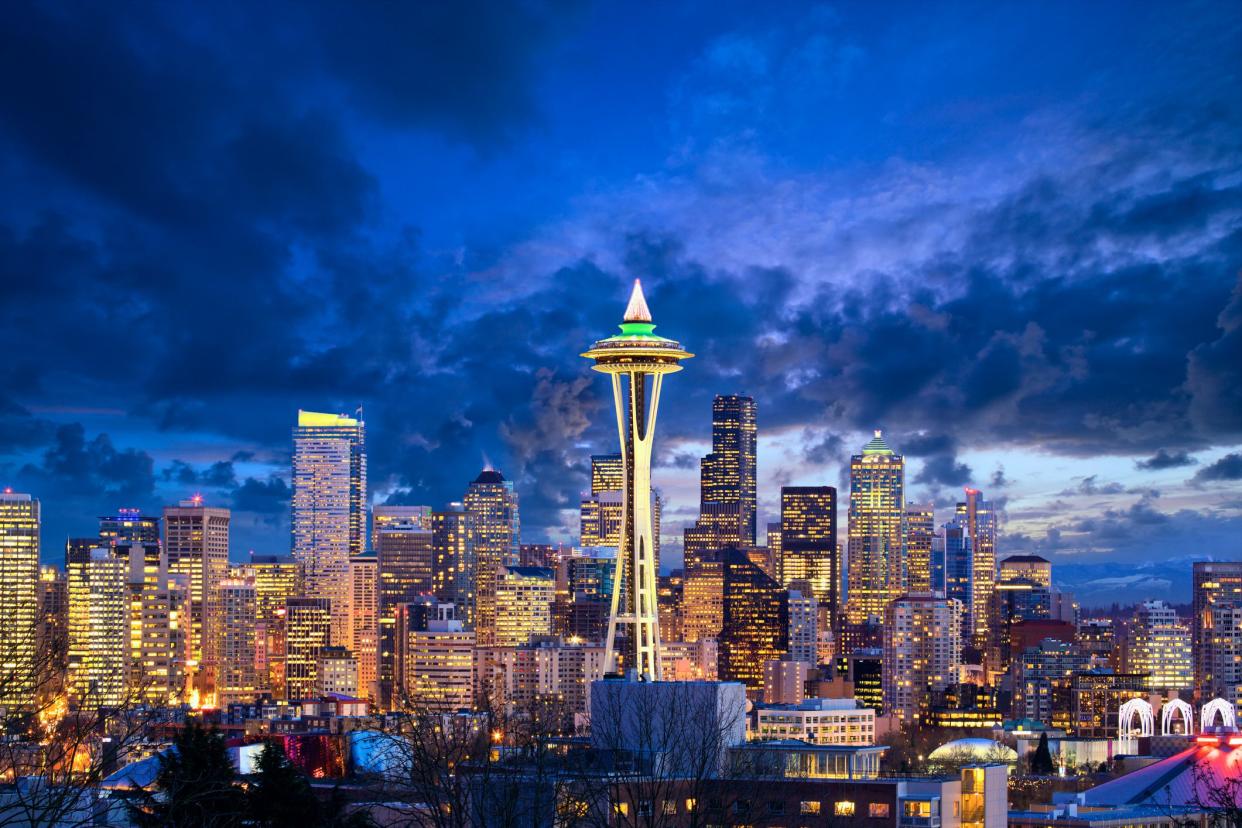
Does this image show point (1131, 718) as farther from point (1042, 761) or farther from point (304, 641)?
point (304, 641)

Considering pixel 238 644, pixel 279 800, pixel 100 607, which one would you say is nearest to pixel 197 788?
pixel 279 800

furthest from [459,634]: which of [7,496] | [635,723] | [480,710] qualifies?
[480,710]

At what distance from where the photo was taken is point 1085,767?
108 meters

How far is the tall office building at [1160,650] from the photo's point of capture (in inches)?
6644

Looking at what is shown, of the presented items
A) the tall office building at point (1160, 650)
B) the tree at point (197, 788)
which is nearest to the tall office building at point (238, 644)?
the tall office building at point (1160, 650)

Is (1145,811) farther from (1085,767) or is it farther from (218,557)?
(218,557)

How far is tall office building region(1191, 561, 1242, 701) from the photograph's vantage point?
539ft

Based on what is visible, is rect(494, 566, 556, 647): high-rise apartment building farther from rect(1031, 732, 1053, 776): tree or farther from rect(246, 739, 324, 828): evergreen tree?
rect(246, 739, 324, 828): evergreen tree

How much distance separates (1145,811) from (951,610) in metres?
118

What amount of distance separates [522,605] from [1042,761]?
304 feet

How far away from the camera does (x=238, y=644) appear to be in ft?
585

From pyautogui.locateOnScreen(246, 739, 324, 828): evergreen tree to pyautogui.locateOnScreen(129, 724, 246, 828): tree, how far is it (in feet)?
1.72

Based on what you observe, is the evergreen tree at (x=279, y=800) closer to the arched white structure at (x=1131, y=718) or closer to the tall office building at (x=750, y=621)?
the arched white structure at (x=1131, y=718)

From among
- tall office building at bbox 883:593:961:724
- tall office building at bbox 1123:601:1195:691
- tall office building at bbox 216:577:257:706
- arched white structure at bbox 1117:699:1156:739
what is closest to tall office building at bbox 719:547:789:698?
tall office building at bbox 883:593:961:724
